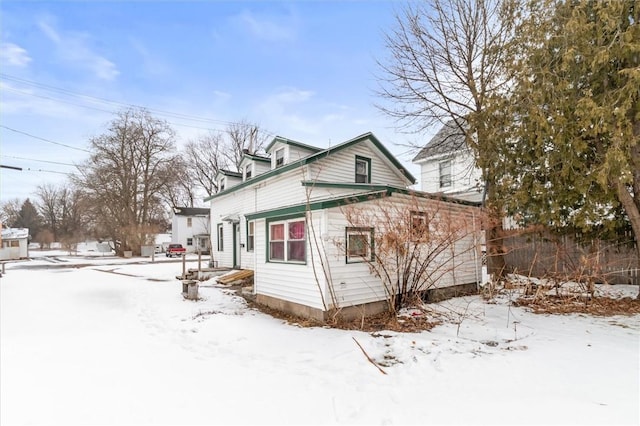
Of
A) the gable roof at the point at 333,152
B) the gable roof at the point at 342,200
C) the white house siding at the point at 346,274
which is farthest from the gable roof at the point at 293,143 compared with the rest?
the white house siding at the point at 346,274

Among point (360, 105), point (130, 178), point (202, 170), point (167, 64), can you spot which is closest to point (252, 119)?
point (202, 170)

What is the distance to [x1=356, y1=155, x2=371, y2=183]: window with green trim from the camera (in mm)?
12719

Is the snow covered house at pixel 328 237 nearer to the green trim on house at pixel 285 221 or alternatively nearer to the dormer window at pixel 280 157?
the green trim on house at pixel 285 221

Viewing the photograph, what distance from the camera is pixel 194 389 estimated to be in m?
3.88

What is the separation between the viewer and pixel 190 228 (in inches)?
1487

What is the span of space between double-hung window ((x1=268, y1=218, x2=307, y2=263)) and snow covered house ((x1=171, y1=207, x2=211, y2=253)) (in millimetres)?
30322

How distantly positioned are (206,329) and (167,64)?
12624 millimetres

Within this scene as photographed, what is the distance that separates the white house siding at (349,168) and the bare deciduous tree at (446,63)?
1.72 m

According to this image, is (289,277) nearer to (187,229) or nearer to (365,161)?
(365,161)

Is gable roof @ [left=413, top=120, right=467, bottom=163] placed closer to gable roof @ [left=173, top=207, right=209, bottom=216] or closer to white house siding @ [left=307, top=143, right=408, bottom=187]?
white house siding @ [left=307, top=143, right=408, bottom=187]

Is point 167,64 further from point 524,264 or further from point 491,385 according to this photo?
point 524,264

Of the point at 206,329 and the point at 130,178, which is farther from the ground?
the point at 130,178

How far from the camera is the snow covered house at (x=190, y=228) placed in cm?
3725

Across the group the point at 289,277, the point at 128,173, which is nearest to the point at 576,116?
the point at 289,277
